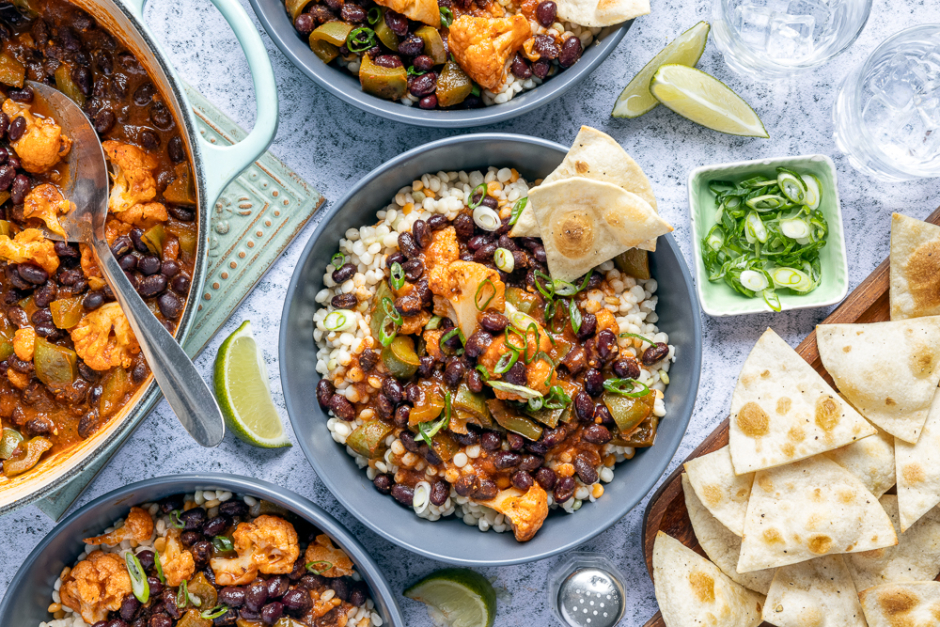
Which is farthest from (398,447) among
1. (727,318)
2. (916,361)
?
(916,361)

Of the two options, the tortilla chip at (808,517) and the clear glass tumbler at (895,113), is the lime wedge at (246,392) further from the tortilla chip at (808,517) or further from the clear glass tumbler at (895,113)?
the clear glass tumbler at (895,113)

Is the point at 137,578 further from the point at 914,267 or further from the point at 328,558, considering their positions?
the point at 914,267

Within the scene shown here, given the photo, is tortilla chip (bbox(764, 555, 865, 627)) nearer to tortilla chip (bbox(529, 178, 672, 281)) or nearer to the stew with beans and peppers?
tortilla chip (bbox(529, 178, 672, 281))

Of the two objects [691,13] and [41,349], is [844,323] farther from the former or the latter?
[41,349]

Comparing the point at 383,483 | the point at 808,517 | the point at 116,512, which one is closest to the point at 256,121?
the point at 383,483

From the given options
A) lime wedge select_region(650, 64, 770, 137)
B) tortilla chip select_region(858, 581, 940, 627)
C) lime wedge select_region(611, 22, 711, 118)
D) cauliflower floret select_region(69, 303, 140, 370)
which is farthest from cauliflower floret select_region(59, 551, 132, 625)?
tortilla chip select_region(858, 581, 940, 627)

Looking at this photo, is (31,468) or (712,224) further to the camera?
(712,224)
